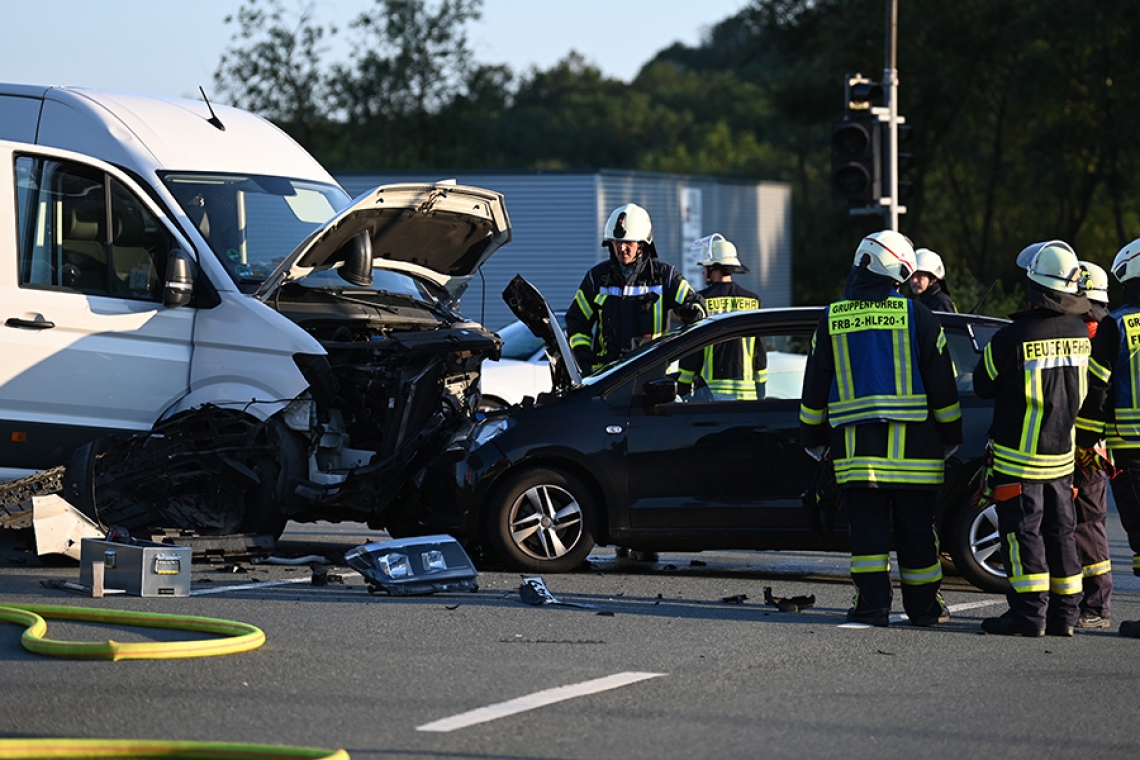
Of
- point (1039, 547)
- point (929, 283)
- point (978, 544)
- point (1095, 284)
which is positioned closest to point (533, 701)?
point (1039, 547)

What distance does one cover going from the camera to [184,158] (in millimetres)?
10383

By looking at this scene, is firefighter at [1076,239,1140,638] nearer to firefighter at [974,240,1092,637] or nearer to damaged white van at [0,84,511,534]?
firefighter at [974,240,1092,637]

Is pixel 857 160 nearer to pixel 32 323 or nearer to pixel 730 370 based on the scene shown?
pixel 730 370

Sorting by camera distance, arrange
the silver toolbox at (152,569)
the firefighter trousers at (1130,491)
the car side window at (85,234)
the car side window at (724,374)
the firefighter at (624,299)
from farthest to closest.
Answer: the firefighter at (624,299) → the car side window at (85,234) → the car side window at (724,374) → the silver toolbox at (152,569) → the firefighter trousers at (1130,491)

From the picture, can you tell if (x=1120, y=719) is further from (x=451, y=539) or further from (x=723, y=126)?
(x=723, y=126)

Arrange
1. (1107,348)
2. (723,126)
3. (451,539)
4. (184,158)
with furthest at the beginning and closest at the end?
(723,126) < (184,158) < (451,539) < (1107,348)

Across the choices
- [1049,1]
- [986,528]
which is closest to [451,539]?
[986,528]

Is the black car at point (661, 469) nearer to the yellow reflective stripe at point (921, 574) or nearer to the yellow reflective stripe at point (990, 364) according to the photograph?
the yellow reflective stripe at point (921, 574)

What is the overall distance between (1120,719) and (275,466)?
5.30 metres

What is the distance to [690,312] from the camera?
10.8 meters

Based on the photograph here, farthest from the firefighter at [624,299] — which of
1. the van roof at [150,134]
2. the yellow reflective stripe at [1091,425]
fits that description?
the yellow reflective stripe at [1091,425]

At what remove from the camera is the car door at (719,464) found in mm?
9062

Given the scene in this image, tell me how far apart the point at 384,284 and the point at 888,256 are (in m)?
4.04

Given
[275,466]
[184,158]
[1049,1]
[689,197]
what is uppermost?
[1049,1]
